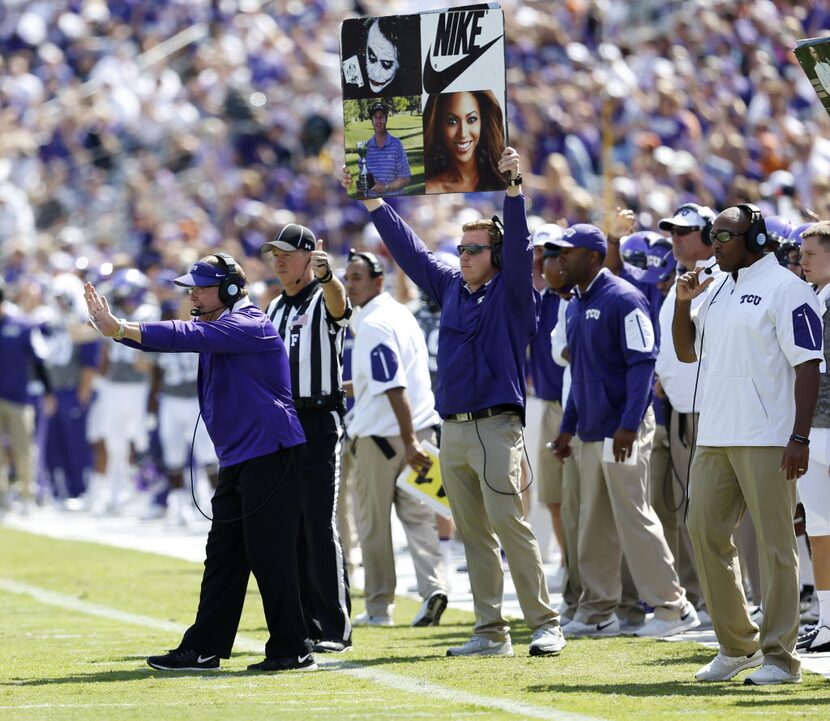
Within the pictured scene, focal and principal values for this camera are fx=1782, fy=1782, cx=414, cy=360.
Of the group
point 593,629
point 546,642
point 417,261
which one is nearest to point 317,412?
point 417,261

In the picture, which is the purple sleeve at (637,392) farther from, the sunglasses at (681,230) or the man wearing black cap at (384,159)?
the man wearing black cap at (384,159)

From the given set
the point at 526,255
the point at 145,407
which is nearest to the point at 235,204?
the point at 145,407

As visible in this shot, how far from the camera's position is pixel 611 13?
24.2 metres

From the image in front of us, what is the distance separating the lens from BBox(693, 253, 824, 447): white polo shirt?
7.64 meters

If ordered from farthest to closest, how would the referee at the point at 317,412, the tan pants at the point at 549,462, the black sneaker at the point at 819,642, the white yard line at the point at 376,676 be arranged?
the tan pants at the point at 549,462 → the referee at the point at 317,412 → the black sneaker at the point at 819,642 → the white yard line at the point at 376,676

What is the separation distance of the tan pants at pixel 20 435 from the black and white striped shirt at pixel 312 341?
10.0 meters

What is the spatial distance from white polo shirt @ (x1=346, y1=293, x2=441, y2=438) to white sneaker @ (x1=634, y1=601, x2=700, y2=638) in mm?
2029

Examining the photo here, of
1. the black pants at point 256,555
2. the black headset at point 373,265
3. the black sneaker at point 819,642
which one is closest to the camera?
the black pants at point 256,555

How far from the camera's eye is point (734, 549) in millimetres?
7930

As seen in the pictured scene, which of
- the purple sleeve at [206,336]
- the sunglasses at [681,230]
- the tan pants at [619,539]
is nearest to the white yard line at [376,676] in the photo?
the purple sleeve at [206,336]

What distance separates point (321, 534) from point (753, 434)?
2695 mm

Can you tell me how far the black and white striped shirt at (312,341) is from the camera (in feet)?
31.1

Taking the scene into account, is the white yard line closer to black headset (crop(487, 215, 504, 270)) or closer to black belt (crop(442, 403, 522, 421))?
black belt (crop(442, 403, 522, 421))

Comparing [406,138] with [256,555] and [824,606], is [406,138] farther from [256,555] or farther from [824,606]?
[824,606]
